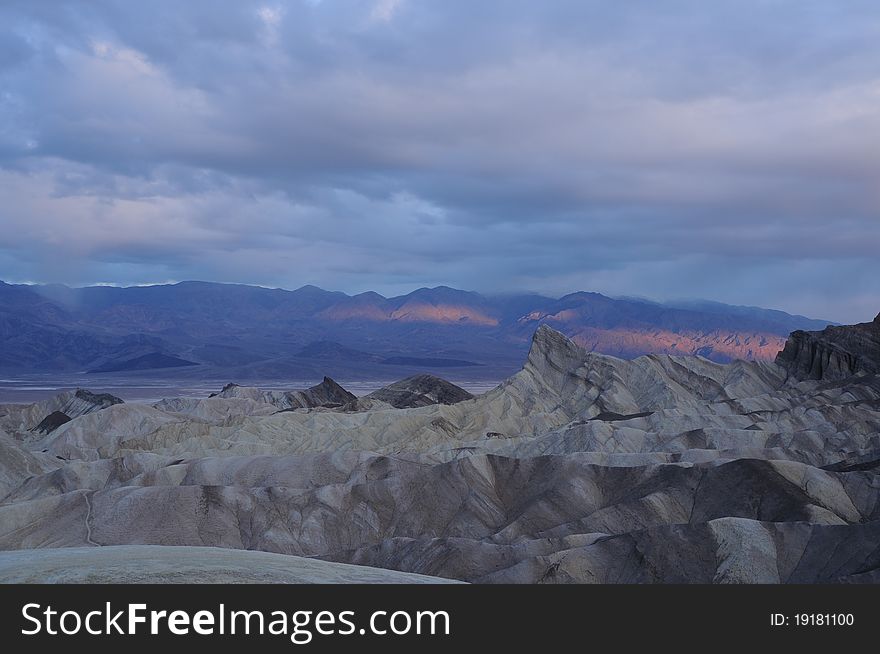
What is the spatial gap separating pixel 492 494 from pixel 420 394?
195ft

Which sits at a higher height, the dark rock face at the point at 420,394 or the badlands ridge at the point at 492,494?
the dark rock face at the point at 420,394

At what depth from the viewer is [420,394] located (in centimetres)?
10025

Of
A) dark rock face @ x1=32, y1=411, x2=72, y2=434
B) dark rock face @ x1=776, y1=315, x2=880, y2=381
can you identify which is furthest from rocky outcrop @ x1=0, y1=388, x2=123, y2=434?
dark rock face @ x1=776, y1=315, x2=880, y2=381

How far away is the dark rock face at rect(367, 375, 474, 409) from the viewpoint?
321ft

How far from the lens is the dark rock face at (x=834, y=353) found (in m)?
75.6

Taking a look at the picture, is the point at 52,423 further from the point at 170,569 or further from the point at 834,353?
the point at 170,569

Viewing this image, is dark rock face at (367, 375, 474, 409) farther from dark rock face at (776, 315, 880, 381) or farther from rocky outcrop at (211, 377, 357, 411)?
dark rock face at (776, 315, 880, 381)

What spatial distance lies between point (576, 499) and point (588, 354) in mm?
47273

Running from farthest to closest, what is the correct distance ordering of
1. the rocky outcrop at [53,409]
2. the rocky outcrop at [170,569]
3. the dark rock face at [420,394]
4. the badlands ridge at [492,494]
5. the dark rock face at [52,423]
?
the rocky outcrop at [53,409], the dark rock face at [420,394], the dark rock face at [52,423], the badlands ridge at [492,494], the rocky outcrop at [170,569]

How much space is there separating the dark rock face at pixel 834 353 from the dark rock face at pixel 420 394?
3509cm

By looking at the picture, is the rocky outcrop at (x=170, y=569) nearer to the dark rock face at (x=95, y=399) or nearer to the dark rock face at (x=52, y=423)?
the dark rock face at (x=52, y=423)

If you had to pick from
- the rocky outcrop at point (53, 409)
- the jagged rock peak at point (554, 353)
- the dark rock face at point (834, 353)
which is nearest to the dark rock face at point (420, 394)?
the jagged rock peak at point (554, 353)

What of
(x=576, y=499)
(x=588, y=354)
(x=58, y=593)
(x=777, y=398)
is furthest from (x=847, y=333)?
(x=58, y=593)

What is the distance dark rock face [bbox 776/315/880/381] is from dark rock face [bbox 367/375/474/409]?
115 ft
